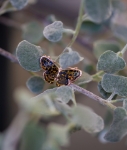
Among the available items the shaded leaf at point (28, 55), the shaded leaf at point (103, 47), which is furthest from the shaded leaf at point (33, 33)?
the shaded leaf at point (28, 55)

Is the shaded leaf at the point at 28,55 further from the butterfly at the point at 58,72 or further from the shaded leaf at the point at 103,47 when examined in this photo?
the shaded leaf at the point at 103,47

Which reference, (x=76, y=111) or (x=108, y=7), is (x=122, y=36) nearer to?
(x=108, y=7)

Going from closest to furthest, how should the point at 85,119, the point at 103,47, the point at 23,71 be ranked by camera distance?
the point at 85,119 → the point at 103,47 → the point at 23,71

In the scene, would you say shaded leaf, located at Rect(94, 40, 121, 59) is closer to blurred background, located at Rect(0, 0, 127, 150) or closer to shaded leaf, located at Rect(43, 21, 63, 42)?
shaded leaf, located at Rect(43, 21, 63, 42)

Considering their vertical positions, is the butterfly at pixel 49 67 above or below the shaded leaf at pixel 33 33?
below

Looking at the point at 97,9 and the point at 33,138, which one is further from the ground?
the point at 97,9

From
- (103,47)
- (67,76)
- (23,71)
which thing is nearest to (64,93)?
(67,76)

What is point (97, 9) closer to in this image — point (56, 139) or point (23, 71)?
point (56, 139)

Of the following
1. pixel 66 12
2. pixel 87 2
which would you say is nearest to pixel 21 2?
pixel 87 2
